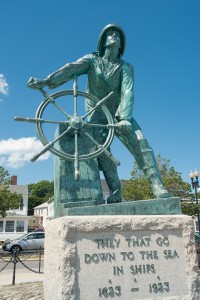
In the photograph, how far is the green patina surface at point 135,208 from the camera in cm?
389

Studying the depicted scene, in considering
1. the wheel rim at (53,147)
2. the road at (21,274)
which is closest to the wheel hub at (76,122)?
Answer: the wheel rim at (53,147)

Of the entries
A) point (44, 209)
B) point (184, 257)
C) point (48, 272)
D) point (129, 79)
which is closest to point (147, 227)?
A: point (184, 257)

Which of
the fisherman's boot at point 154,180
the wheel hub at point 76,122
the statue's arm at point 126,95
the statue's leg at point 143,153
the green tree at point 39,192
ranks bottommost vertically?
the fisherman's boot at point 154,180

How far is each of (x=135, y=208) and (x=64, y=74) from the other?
2.14 metres

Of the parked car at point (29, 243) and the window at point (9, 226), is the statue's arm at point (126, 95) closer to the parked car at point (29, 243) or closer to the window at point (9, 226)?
the parked car at point (29, 243)

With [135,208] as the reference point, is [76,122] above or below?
above

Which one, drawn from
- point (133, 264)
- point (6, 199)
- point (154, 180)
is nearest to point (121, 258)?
point (133, 264)

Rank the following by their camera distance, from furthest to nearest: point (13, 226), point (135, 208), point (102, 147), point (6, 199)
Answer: point (13, 226), point (6, 199), point (102, 147), point (135, 208)

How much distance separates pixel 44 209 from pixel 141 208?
55.0 meters

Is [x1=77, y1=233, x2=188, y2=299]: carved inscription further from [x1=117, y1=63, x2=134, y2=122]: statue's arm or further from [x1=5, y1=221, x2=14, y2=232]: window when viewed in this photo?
[x1=5, y1=221, x2=14, y2=232]: window

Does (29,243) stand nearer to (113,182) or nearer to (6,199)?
(6,199)

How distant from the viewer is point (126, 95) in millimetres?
4898

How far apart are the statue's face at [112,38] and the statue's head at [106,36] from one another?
0.01 meters

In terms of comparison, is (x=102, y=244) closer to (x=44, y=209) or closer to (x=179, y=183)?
(x=179, y=183)
